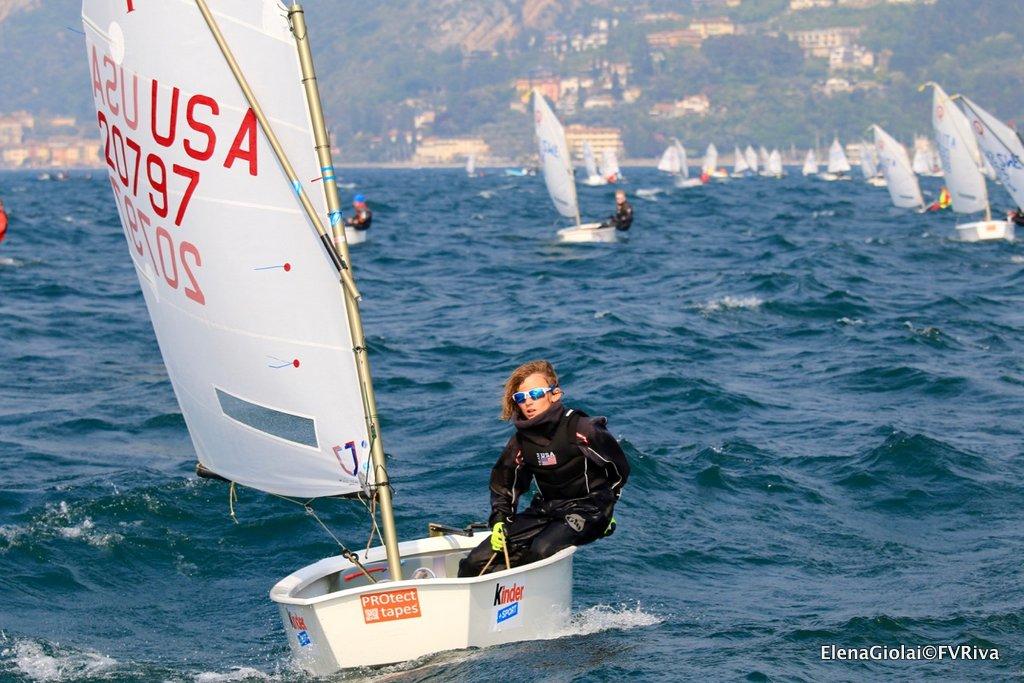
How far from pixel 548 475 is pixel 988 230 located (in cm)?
3180

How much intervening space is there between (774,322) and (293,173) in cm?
1689

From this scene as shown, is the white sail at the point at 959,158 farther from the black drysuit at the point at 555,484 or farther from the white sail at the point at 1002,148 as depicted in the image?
the black drysuit at the point at 555,484

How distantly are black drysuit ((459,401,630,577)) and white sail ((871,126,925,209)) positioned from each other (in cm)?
4893

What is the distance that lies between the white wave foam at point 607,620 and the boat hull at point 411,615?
0.61m

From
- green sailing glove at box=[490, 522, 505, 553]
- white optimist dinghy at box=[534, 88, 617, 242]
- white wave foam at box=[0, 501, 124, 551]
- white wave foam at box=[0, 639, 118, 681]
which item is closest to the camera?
green sailing glove at box=[490, 522, 505, 553]

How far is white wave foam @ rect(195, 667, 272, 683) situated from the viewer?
837 centimetres

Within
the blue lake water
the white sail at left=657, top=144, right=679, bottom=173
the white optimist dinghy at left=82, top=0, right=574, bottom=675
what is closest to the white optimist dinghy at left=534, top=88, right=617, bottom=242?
the blue lake water

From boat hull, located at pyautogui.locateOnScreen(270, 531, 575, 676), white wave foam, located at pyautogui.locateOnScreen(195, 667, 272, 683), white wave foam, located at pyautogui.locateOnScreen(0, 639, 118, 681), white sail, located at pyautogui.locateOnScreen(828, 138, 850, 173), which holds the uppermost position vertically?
boat hull, located at pyautogui.locateOnScreen(270, 531, 575, 676)

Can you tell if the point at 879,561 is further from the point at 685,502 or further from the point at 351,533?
the point at 351,533

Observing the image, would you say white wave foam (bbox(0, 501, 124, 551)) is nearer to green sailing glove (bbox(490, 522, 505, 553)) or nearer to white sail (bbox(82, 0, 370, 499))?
white sail (bbox(82, 0, 370, 499))

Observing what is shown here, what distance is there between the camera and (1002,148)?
36719mm

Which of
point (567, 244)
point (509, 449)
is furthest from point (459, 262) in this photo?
point (509, 449)

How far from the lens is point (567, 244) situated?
125 feet

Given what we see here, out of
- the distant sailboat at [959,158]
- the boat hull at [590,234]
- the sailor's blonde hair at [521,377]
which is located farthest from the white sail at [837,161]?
the sailor's blonde hair at [521,377]
